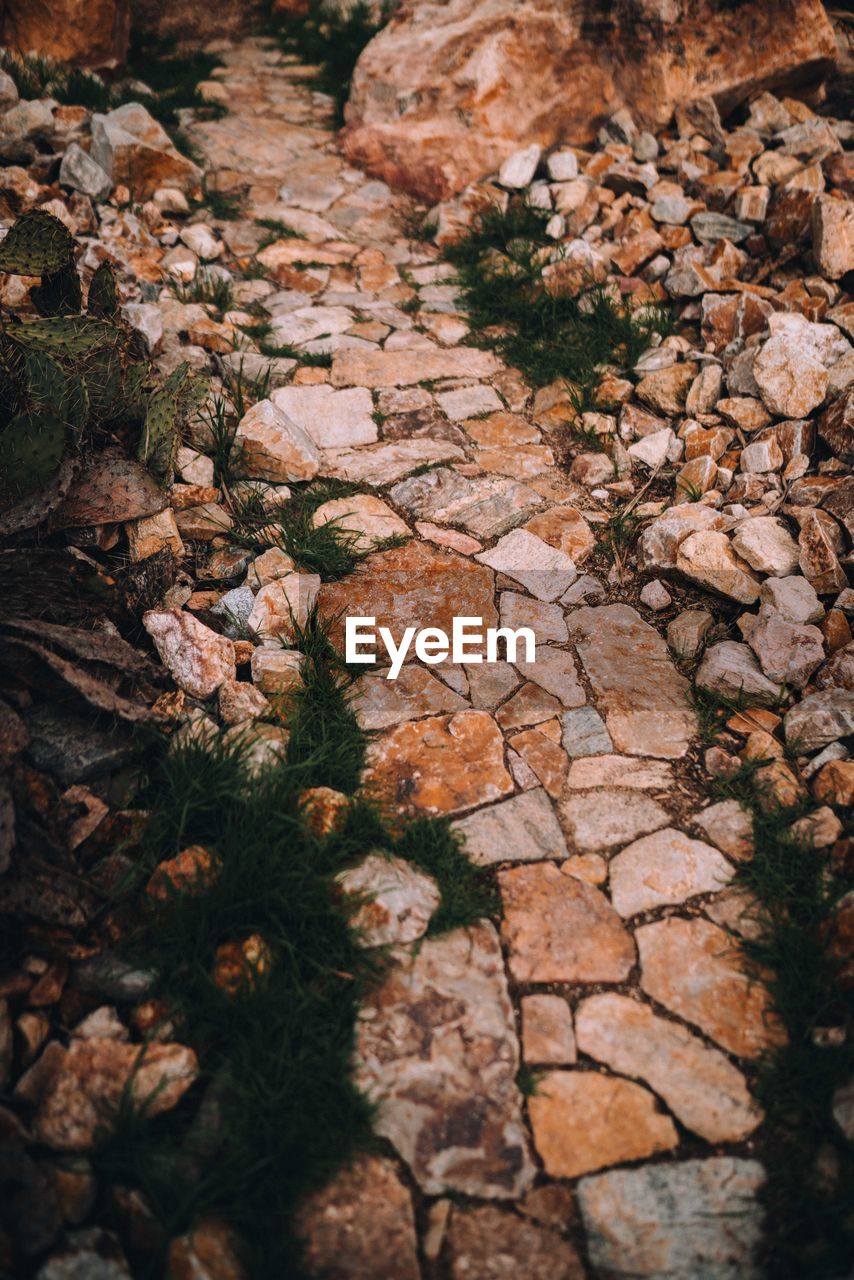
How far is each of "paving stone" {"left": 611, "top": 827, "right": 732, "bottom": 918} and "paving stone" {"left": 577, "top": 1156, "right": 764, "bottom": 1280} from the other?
0.62m

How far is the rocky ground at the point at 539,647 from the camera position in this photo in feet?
5.72

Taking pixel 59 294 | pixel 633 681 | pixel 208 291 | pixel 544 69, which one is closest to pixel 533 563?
pixel 633 681

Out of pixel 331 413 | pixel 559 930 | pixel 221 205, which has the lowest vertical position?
pixel 559 930

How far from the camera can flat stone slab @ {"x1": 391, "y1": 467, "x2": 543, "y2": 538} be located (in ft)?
11.3

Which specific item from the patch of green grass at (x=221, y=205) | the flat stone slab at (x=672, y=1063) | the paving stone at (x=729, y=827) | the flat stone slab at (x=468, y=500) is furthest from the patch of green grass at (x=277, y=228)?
the flat stone slab at (x=672, y=1063)

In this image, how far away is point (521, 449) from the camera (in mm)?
3865

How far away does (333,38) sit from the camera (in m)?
7.52

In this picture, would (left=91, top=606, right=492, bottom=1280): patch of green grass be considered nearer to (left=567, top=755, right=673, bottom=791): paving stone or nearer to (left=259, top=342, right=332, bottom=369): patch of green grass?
(left=567, top=755, right=673, bottom=791): paving stone

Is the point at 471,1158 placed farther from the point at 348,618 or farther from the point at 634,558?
the point at 634,558

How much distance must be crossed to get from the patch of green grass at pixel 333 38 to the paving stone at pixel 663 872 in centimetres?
668

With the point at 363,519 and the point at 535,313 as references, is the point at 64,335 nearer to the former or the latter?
the point at 363,519

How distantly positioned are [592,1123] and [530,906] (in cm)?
54

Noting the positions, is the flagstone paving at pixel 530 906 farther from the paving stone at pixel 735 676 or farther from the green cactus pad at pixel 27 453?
the green cactus pad at pixel 27 453

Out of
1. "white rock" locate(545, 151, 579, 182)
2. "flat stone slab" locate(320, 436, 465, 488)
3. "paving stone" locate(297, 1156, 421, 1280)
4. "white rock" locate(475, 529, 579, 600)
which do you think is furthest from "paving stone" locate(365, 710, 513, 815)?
"white rock" locate(545, 151, 579, 182)
